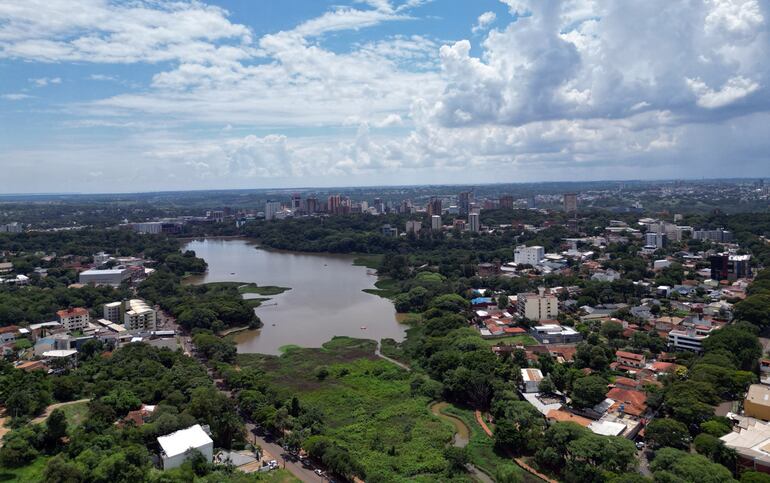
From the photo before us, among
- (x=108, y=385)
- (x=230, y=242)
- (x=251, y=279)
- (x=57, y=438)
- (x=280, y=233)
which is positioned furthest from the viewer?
(x=230, y=242)

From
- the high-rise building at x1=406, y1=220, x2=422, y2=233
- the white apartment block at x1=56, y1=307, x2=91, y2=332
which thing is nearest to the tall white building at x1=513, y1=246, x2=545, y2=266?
the high-rise building at x1=406, y1=220, x2=422, y2=233

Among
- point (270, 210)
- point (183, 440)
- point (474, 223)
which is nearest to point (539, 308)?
point (183, 440)

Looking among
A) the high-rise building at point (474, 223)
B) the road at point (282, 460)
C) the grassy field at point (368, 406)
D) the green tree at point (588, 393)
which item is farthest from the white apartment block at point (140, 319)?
the high-rise building at point (474, 223)

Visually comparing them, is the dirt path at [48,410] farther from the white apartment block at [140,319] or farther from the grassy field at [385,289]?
the grassy field at [385,289]

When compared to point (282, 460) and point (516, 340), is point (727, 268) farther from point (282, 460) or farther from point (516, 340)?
point (282, 460)

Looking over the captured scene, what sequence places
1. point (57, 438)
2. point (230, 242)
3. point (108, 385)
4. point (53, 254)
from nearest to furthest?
1. point (57, 438)
2. point (108, 385)
3. point (53, 254)
4. point (230, 242)

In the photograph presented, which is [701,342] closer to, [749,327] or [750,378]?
[749,327]

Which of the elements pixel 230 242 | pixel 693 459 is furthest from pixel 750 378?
pixel 230 242
